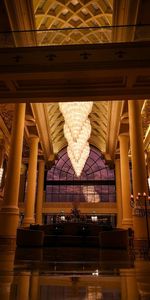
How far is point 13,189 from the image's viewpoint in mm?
8828

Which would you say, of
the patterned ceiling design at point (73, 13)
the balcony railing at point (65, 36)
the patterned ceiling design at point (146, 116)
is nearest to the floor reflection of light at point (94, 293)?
the balcony railing at point (65, 36)

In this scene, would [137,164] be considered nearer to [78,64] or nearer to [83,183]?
[78,64]

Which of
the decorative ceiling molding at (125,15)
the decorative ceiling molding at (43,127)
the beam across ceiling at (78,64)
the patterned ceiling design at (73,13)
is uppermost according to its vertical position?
the patterned ceiling design at (73,13)

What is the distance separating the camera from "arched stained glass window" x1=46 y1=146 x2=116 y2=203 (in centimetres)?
2323

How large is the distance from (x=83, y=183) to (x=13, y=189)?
15338 mm

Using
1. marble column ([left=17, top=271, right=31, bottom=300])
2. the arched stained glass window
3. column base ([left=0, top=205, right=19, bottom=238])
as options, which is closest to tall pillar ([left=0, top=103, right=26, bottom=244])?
column base ([left=0, top=205, right=19, bottom=238])

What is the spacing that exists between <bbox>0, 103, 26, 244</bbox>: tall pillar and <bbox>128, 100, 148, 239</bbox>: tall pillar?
157 inches

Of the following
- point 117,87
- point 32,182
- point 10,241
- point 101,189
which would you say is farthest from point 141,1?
point 101,189

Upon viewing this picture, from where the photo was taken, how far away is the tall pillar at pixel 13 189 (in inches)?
324

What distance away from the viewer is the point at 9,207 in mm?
8547

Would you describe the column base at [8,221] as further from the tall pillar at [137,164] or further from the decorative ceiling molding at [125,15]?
the decorative ceiling molding at [125,15]

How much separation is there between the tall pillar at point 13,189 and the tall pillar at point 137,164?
157 inches

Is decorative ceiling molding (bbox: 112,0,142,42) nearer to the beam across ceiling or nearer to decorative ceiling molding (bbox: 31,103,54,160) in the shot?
the beam across ceiling

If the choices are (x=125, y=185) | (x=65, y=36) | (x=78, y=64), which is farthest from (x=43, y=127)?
(x=78, y=64)
